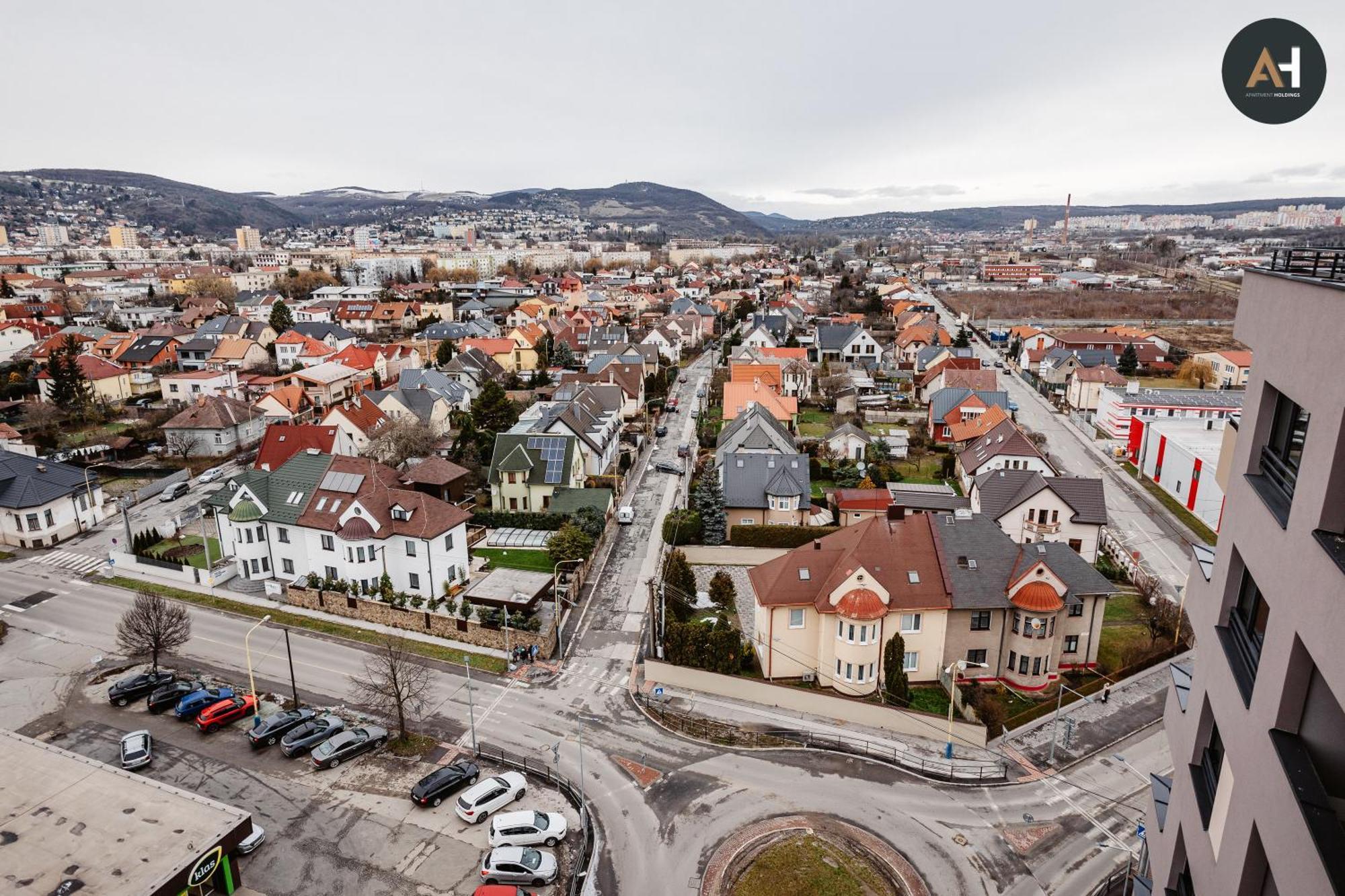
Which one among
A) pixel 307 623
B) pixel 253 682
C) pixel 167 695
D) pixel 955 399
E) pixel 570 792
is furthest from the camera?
pixel 955 399

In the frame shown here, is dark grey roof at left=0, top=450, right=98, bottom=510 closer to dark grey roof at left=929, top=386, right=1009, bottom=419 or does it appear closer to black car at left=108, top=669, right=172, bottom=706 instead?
black car at left=108, top=669, right=172, bottom=706

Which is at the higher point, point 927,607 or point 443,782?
point 927,607

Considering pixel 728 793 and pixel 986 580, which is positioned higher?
pixel 986 580

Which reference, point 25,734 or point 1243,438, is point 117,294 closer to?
point 25,734

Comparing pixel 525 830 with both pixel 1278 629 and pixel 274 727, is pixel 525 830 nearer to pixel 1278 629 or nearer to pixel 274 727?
pixel 274 727

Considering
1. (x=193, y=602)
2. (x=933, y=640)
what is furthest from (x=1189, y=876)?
(x=193, y=602)

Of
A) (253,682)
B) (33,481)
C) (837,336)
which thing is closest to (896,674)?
(253,682)
